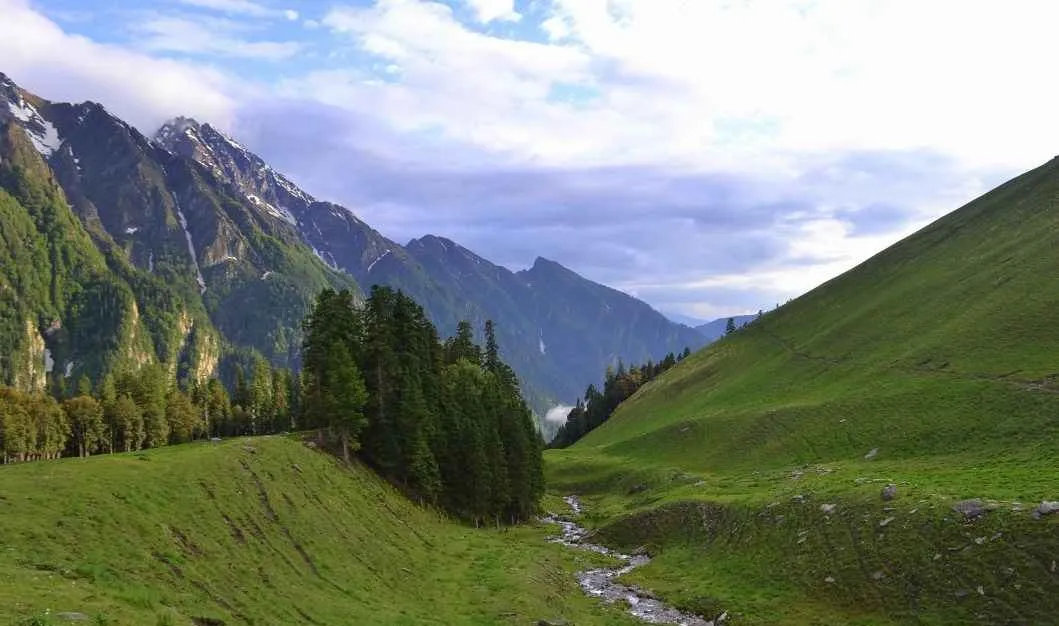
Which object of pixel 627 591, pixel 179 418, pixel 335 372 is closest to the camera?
pixel 627 591

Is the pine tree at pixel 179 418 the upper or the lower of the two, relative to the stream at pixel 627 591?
upper

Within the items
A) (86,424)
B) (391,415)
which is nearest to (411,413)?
(391,415)

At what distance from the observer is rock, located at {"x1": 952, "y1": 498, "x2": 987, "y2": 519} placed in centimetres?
4522

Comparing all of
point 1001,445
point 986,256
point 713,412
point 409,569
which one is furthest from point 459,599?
point 986,256

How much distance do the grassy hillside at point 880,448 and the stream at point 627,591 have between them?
3.02 meters

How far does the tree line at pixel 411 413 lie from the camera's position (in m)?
77.5

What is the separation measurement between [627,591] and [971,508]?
28.0m

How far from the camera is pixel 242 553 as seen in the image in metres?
41.1

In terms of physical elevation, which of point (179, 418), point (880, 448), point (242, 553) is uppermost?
point (179, 418)

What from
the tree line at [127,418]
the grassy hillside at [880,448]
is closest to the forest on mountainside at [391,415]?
the tree line at [127,418]

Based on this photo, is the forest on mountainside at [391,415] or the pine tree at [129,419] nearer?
the forest on mountainside at [391,415]

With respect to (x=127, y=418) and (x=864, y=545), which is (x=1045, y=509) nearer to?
(x=864, y=545)

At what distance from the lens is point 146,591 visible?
30156 mm

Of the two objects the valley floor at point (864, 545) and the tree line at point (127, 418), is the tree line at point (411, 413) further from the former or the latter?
the tree line at point (127, 418)
